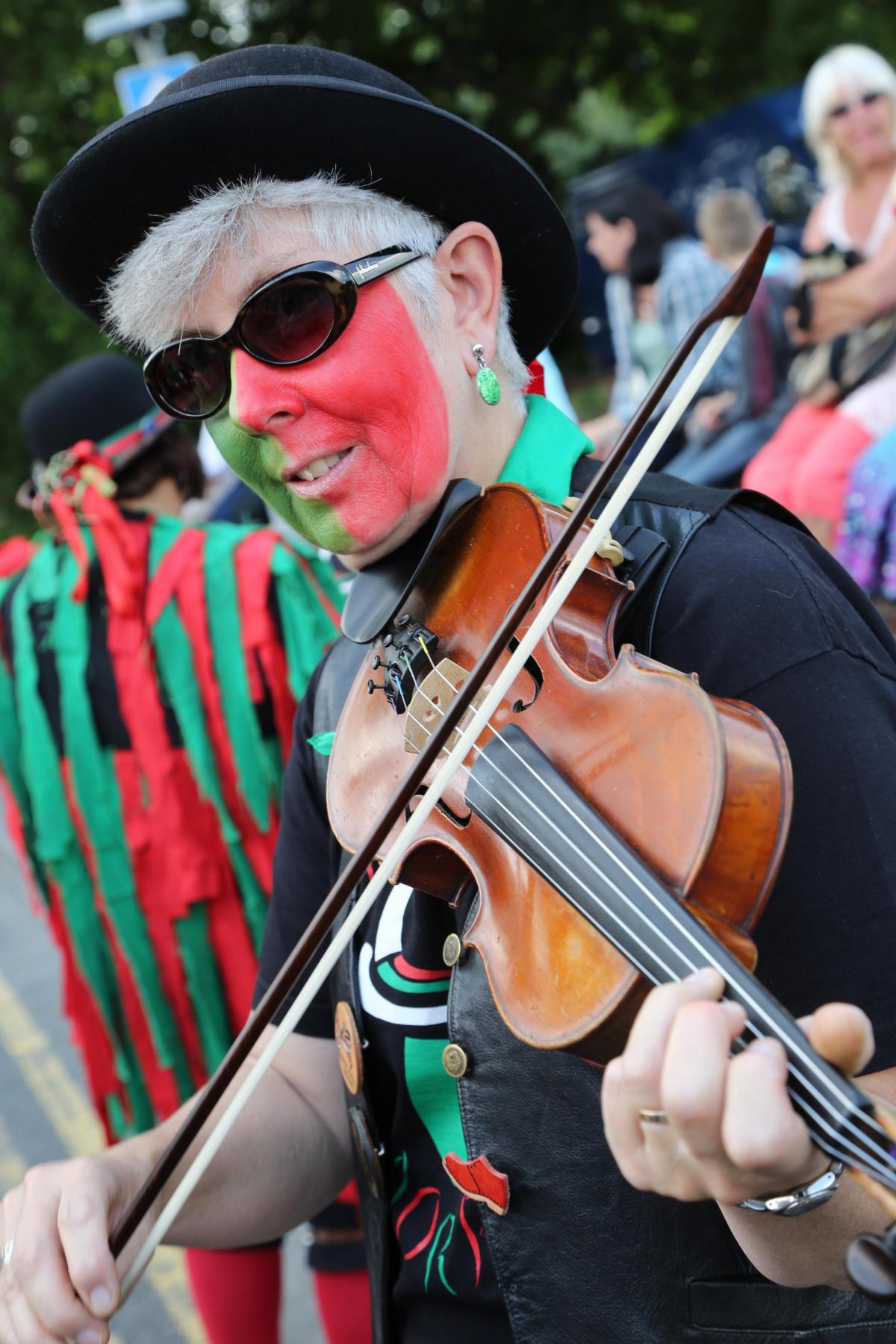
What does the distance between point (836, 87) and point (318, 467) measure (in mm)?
3717

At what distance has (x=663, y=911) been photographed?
2.96 ft

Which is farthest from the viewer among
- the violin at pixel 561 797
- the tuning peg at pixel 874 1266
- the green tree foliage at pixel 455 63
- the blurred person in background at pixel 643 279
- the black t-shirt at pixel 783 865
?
the green tree foliage at pixel 455 63

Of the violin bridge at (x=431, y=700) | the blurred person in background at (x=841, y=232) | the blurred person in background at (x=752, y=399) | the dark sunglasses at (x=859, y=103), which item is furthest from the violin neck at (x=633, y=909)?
the dark sunglasses at (x=859, y=103)

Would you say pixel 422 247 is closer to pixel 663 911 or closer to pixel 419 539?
pixel 419 539

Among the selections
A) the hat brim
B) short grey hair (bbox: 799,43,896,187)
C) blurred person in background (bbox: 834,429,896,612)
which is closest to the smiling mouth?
the hat brim

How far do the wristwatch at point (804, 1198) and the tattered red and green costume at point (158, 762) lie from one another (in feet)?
6.23

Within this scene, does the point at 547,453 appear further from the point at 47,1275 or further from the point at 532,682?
the point at 47,1275

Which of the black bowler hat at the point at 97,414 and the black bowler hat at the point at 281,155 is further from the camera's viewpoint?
the black bowler hat at the point at 97,414

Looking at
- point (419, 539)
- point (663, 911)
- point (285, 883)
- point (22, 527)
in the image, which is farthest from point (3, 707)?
point (22, 527)

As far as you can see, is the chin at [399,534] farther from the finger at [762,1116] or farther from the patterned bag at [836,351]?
the patterned bag at [836,351]

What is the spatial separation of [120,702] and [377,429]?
161cm

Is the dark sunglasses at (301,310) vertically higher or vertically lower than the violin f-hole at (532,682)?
higher

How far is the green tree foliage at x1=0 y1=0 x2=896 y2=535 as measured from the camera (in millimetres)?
→ 11000

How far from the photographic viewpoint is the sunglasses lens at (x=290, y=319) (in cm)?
126
